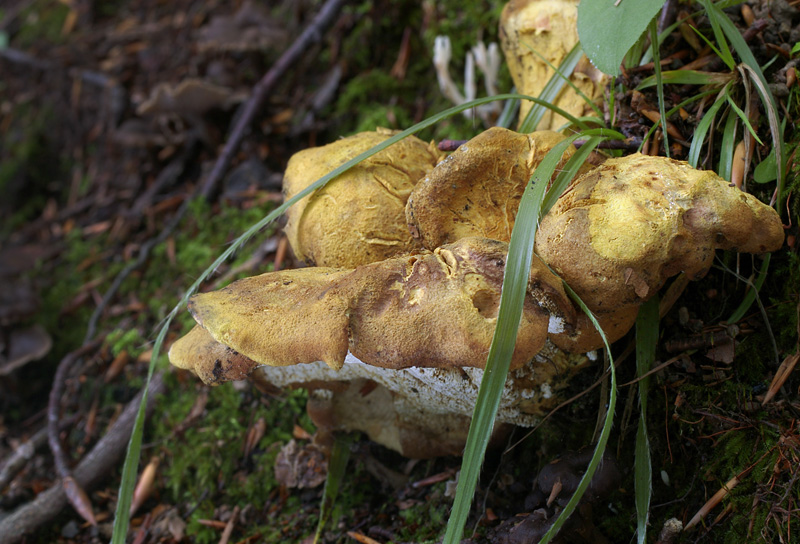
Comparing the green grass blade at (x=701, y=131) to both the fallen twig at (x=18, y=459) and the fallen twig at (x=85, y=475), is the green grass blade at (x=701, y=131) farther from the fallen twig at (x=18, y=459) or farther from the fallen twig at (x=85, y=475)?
the fallen twig at (x=18, y=459)

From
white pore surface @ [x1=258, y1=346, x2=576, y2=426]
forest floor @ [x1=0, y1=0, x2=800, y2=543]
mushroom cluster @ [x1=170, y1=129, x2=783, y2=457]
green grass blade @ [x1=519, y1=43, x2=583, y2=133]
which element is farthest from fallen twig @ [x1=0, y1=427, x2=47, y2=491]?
green grass blade @ [x1=519, y1=43, x2=583, y2=133]

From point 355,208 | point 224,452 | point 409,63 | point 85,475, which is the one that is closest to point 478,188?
point 355,208

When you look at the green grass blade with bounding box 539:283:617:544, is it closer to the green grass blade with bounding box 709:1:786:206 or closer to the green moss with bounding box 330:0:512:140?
the green grass blade with bounding box 709:1:786:206

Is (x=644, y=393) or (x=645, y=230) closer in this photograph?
(x=645, y=230)

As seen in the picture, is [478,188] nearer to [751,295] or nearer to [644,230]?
[644,230]

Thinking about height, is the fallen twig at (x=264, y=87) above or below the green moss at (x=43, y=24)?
below

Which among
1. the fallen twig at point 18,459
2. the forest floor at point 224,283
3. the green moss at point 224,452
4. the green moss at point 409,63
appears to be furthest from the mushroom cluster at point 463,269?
the fallen twig at point 18,459
